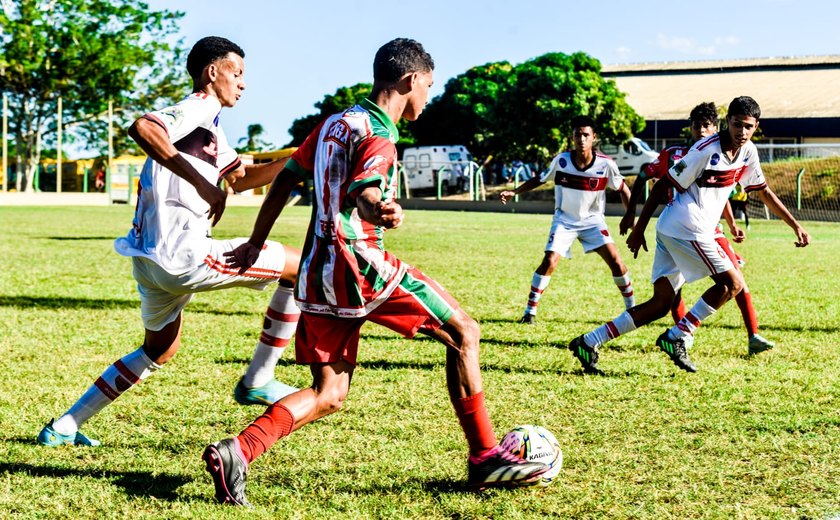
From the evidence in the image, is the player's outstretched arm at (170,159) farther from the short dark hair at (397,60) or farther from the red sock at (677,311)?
the red sock at (677,311)

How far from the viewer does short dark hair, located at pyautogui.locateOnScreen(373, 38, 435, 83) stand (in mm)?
3697

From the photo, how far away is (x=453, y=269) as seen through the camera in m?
13.8

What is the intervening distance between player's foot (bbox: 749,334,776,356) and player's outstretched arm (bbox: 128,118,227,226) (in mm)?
4713

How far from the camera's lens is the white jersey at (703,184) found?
21.9ft

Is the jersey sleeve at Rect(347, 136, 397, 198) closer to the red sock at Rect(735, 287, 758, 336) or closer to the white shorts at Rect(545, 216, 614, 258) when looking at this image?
the red sock at Rect(735, 287, 758, 336)

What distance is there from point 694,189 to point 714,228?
0.34 meters

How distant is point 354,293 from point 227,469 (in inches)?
33.8

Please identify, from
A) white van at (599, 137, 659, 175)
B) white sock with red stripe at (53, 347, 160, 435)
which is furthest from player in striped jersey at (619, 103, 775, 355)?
white van at (599, 137, 659, 175)

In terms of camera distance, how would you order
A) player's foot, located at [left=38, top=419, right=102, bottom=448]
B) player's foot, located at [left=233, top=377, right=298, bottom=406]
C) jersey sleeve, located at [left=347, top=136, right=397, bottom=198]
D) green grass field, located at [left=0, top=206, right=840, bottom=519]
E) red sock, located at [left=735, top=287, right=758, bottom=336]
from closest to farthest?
jersey sleeve, located at [left=347, top=136, right=397, bottom=198] < green grass field, located at [left=0, top=206, right=840, bottom=519] < player's foot, located at [left=38, top=419, right=102, bottom=448] < player's foot, located at [left=233, top=377, right=298, bottom=406] < red sock, located at [left=735, top=287, right=758, bottom=336]

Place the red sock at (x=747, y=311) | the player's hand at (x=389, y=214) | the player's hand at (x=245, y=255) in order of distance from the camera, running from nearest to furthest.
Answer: the player's hand at (x=389, y=214) < the player's hand at (x=245, y=255) < the red sock at (x=747, y=311)

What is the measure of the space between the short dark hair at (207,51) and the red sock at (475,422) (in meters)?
2.13

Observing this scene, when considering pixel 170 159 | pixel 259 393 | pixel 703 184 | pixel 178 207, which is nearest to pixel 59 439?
pixel 259 393

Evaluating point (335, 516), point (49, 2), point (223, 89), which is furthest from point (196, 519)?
point (49, 2)

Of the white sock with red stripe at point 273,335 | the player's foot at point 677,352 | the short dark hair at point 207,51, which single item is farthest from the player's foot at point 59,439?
the player's foot at point 677,352
